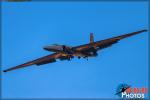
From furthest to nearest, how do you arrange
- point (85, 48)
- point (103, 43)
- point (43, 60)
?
point (43, 60) → point (103, 43) → point (85, 48)

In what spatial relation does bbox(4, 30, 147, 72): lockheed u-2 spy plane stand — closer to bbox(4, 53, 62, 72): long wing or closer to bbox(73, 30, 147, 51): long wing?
bbox(73, 30, 147, 51): long wing

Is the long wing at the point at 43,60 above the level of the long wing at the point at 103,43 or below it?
below

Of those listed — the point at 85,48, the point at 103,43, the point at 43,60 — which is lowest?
the point at 43,60

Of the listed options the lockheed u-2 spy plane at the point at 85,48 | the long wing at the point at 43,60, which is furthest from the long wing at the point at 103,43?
the long wing at the point at 43,60

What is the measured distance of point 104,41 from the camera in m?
57.4

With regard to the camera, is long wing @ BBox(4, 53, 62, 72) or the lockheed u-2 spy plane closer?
the lockheed u-2 spy plane

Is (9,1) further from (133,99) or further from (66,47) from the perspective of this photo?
(133,99)

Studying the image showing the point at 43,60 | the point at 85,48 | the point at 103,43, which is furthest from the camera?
the point at 43,60

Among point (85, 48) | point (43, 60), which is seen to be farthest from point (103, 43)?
point (43, 60)

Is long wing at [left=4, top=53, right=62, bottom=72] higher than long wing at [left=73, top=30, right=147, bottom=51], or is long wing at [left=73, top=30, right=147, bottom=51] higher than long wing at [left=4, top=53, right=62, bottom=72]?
long wing at [left=73, top=30, right=147, bottom=51]

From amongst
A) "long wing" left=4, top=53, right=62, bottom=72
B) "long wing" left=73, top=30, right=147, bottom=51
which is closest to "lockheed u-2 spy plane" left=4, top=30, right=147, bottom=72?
"long wing" left=73, top=30, right=147, bottom=51

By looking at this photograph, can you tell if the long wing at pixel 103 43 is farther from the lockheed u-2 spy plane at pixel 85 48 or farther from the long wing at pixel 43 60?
the long wing at pixel 43 60

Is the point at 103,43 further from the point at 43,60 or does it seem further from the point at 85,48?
the point at 43,60

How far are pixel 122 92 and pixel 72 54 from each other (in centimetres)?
1136
